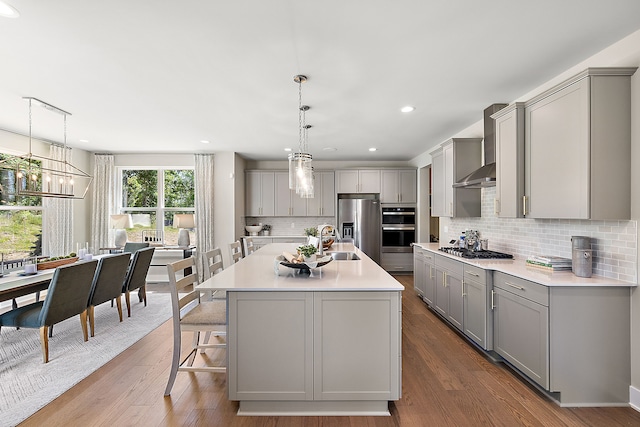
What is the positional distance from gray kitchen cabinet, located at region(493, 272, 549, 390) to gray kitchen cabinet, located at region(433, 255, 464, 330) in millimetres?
547

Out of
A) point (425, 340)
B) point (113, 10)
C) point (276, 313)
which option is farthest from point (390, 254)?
point (113, 10)

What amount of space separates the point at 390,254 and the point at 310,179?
3860 mm

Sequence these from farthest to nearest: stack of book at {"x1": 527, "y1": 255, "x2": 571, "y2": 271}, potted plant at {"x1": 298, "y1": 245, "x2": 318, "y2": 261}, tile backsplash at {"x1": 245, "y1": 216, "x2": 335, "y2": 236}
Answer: tile backsplash at {"x1": 245, "y1": 216, "x2": 335, "y2": 236}
stack of book at {"x1": 527, "y1": 255, "x2": 571, "y2": 271}
potted plant at {"x1": 298, "y1": 245, "x2": 318, "y2": 261}

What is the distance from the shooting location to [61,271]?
2.72 metres

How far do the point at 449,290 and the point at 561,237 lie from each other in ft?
4.16

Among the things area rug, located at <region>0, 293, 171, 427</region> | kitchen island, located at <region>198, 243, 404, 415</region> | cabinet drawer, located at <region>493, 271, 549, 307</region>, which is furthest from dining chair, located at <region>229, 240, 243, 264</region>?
cabinet drawer, located at <region>493, 271, 549, 307</region>

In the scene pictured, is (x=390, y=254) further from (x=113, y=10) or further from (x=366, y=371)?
(x=113, y=10)

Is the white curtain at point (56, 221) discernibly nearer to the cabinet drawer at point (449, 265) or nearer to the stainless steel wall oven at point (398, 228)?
the stainless steel wall oven at point (398, 228)

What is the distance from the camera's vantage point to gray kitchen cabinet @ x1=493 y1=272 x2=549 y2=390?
214 cm

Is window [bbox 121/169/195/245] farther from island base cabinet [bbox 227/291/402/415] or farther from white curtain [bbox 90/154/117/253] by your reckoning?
island base cabinet [bbox 227/291/402/415]

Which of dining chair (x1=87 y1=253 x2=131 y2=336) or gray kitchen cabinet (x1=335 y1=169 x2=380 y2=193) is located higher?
gray kitchen cabinet (x1=335 y1=169 x2=380 y2=193)

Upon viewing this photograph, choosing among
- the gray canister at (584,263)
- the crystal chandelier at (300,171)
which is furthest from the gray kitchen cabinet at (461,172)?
the crystal chandelier at (300,171)

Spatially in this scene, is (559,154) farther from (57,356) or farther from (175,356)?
(57,356)

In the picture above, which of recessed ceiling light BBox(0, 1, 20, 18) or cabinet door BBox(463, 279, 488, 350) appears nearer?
recessed ceiling light BBox(0, 1, 20, 18)
